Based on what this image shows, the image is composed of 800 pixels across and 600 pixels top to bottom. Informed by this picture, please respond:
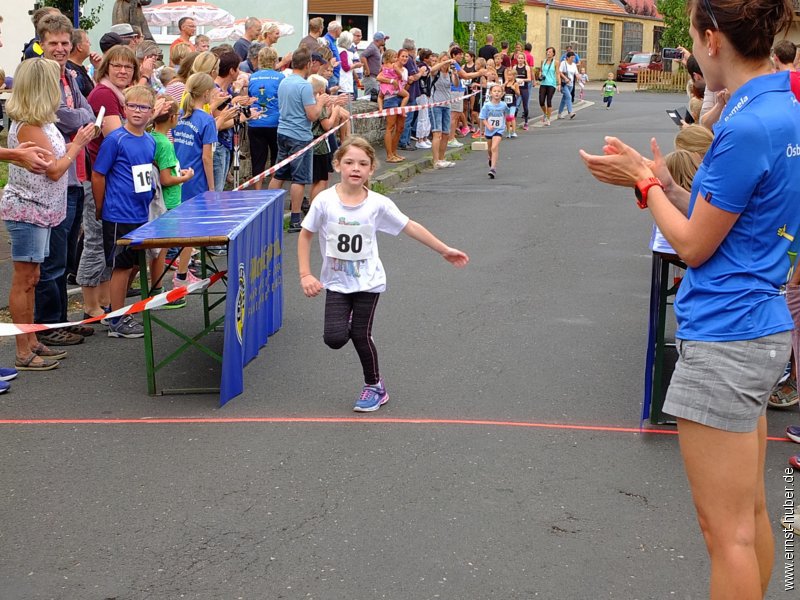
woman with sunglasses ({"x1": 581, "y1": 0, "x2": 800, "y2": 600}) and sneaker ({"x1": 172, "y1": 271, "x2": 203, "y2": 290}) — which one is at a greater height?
woman with sunglasses ({"x1": 581, "y1": 0, "x2": 800, "y2": 600})

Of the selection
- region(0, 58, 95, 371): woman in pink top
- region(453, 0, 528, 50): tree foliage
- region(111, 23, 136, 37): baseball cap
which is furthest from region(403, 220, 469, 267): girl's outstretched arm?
region(453, 0, 528, 50): tree foliage

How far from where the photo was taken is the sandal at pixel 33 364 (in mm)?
7047

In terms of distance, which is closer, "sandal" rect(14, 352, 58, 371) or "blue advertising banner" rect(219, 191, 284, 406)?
"blue advertising banner" rect(219, 191, 284, 406)

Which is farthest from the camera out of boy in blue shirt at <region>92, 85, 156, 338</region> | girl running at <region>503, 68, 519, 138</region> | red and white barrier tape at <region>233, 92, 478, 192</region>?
girl running at <region>503, 68, 519, 138</region>

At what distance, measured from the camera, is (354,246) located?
6156 millimetres

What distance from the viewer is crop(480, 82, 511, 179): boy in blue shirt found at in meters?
17.2

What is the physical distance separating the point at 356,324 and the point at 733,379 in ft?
11.7

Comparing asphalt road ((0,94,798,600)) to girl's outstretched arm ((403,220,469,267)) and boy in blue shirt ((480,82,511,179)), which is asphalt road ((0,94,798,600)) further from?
boy in blue shirt ((480,82,511,179))

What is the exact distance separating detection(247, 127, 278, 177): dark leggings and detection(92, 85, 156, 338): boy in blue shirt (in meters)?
5.07

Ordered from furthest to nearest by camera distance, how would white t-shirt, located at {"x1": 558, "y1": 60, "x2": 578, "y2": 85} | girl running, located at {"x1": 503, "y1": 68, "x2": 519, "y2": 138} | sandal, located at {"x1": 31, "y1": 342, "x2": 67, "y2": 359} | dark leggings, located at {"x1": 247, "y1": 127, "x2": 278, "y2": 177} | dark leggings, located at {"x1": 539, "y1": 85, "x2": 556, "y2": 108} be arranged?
white t-shirt, located at {"x1": 558, "y1": 60, "x2": 578, "y2": 85}
dark leggings, located at {"x1": 539, "y1": 85, "x2": 556, "y2": 108}
girl running, located at {"x1": 503, "y1": 68, "x2": 519, "y2": 138}
dark leggings, located at {"x1": 247, "y1": 127, "x2": 278, "y2": 177}
sandal, located at {"x1": 31, "y1": 342, "x2": 67, "y2": 359}

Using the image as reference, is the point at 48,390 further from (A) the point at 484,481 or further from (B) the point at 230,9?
(B) the point at 230,9

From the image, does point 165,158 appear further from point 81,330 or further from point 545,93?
point 545,93

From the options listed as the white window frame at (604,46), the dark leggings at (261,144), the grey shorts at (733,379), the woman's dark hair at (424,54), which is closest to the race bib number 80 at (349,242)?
the grey shorts at (733,379)

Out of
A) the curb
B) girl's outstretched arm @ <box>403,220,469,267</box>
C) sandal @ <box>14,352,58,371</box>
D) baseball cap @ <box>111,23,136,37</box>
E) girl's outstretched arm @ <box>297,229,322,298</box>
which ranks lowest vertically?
the curb
